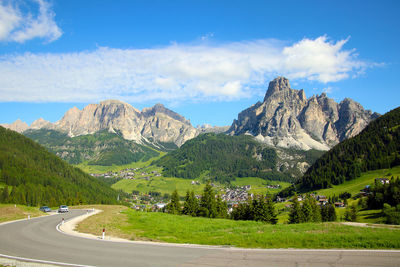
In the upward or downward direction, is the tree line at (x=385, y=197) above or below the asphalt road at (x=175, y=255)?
below

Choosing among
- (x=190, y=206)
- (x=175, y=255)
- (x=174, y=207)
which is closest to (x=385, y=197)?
(x=190, y=206)

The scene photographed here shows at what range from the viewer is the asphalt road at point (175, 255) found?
1794 centimetres

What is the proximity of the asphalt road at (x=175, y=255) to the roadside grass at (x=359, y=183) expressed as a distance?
168529mm

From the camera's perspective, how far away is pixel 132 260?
1947 centimetres

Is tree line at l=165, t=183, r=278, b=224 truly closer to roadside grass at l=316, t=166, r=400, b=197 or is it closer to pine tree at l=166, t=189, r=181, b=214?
pine tree at l=166, t=189, r=181, b=214

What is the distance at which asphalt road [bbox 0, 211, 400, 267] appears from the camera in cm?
1794

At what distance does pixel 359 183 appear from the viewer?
598ft

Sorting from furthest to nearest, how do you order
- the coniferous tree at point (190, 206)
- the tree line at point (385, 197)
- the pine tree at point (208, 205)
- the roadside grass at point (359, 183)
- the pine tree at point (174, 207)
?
1. the roadside grass at point (359, 183)
2. the pine tree at point (174, 207)
3. the coniferous tree at point (190, 206)
4. the tree line at point (385, 197)
5. the pine tree at point (208, 205)

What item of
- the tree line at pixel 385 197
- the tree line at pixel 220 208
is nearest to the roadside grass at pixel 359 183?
the tree line at pixel 385 197

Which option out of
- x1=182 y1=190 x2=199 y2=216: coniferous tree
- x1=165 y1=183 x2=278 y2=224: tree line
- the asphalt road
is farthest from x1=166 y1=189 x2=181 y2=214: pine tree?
the asphalt road

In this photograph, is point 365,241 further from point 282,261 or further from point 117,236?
point 117,236

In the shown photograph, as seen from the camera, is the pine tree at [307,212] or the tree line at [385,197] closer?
the pine tree at [307,212]

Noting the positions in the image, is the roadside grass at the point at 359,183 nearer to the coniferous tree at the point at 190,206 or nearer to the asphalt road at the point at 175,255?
the coniferous tree at the point at 190,206

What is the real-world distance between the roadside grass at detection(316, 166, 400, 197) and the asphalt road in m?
169
